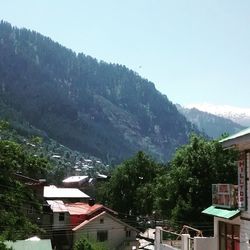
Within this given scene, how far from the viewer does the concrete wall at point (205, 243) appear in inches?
910

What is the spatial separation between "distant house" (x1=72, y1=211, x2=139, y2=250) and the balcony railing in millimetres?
40430

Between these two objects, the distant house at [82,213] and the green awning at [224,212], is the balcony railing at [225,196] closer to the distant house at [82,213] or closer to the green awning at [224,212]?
the green awning at [224,212]

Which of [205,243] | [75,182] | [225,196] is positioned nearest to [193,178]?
[205,243]

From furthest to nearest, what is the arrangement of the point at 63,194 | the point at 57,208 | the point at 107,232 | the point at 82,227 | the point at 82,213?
the point at 63,194
the point at 82,213
the point at 57,208
the point at 107,232
the point at 82,227

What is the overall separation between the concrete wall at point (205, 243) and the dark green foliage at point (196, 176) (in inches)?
792

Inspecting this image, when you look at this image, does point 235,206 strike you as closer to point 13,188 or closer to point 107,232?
point 13,188

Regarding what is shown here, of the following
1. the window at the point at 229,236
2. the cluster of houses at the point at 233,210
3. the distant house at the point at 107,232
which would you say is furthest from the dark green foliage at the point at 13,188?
the distant house at the point at 107,232

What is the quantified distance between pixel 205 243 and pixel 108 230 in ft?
133

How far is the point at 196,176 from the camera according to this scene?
44.8 metres

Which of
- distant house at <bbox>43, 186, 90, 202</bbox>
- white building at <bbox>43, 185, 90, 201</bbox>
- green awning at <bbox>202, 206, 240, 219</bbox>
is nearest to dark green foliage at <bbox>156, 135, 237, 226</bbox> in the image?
green awning at <bbox>202, 206, 240, 219</bbox>

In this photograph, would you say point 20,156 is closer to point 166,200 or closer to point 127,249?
point 166,200

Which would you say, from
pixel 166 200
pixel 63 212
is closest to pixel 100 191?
pixel 63 212

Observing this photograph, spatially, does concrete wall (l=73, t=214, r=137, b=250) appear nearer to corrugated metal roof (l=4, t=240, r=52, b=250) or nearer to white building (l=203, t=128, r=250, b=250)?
corrugated metal roof (l=4, t=240, r=52, b=250)

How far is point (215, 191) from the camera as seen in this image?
2261cm
